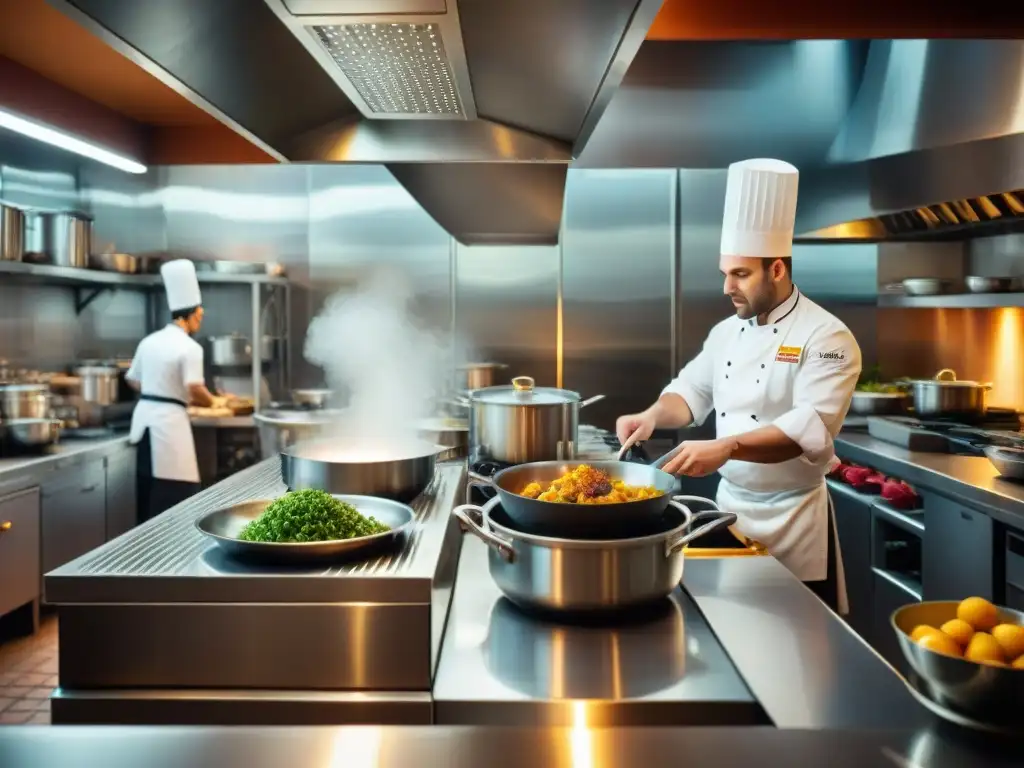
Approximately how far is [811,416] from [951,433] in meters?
1.65

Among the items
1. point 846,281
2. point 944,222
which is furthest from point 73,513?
point 846,281

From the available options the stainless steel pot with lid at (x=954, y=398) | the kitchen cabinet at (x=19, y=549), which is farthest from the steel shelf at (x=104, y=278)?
the stainless steel pot with lid at (x=954, y=398)

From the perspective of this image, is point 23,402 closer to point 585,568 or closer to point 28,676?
point 28,676

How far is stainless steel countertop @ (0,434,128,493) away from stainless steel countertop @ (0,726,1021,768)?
9.95 ft

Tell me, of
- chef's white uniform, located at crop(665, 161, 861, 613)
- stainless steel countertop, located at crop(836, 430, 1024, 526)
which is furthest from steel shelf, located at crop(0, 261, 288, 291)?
stainless steel countertop, located at crop(836, 430, 1024, 526)

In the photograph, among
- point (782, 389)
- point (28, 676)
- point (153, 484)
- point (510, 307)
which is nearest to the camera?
point (782, 389)

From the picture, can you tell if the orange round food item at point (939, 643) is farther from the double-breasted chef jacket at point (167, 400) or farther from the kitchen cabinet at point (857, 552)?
the double-breasted chef jacket at point (167, 400)

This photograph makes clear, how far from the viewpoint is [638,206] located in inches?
217

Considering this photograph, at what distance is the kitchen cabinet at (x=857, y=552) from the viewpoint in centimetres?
344

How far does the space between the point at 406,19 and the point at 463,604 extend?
3.20 ft

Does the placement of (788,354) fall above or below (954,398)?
above

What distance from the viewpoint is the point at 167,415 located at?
15.4 feet

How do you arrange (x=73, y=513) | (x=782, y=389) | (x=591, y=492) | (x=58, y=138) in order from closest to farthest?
(x=591, y=492) < (x=782, y=389) < (x=58, y=138) < (x=73, y=513)

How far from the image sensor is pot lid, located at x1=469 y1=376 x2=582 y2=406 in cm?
246
